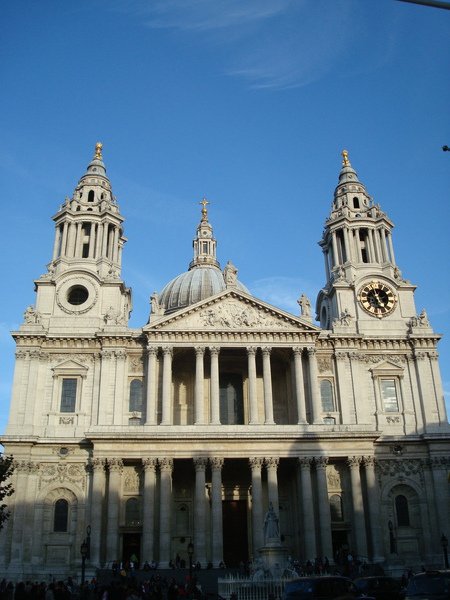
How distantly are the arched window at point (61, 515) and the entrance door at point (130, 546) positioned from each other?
4106 millimetres

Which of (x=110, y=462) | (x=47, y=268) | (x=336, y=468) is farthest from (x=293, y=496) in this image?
(x=47, y=268)

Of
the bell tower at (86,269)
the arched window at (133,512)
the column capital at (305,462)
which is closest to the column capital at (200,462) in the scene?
the arched window at (133,512)

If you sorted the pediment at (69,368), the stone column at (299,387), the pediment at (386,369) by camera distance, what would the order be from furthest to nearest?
the pediment at (386,369)
the pediment at (69,368)
the stone column at (299,387)

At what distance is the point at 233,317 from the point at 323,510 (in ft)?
48.6

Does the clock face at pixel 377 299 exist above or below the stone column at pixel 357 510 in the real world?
above

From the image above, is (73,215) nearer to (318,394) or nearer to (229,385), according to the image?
(229,385)

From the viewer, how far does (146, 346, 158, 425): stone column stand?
4534 centimetres

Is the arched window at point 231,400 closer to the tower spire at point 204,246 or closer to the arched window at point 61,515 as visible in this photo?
the arched window at point 61,515

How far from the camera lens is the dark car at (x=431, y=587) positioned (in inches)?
679

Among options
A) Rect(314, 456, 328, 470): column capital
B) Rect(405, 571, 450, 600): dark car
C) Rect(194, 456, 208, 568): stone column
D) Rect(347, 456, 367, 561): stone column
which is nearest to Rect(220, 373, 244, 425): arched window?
Rect(194, 456, 208, 568): stone column

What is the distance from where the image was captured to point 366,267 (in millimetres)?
55469

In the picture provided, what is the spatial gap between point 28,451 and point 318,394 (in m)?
20.4

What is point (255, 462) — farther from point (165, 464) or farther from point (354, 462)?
point (354, 462)

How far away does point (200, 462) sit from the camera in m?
43.4
